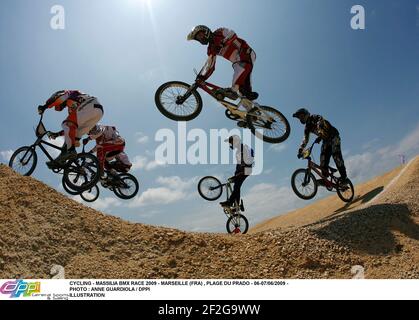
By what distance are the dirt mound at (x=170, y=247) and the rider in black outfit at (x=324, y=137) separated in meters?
5.00

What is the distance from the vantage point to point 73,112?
12758mm

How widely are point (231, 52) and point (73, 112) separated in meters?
5.26

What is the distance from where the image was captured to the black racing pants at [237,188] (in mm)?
15258

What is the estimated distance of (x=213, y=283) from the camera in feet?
27.0

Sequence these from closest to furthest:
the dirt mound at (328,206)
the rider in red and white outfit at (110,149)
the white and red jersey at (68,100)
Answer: the white and red jersey at (68,100) < the rider in red and white outfit at (110,149) < the dirt mound at (328,206)

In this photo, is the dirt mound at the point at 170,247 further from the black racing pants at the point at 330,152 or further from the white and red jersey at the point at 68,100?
the black racing pants at the point at 330,152

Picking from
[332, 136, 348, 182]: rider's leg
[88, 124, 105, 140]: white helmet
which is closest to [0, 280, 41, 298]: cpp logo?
[88, 124, 105, 140]: white helmet

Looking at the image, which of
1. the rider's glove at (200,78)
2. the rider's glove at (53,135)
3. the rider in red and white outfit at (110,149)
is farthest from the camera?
the rider in red and white outfit at (110,149)

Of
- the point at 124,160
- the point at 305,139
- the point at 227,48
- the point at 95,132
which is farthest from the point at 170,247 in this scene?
the point at 305,139

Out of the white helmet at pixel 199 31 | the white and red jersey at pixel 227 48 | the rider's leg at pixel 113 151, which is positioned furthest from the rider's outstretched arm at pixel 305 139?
the rider's leg at pixel 113 151

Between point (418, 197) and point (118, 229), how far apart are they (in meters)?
9.28
